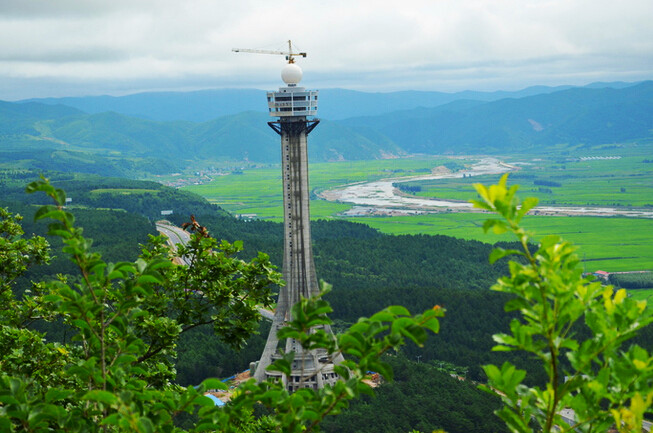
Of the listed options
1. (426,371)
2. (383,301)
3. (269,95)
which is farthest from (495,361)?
(269,95)

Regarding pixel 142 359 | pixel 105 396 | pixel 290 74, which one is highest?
pixel 290 74

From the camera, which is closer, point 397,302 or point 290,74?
point 290,74

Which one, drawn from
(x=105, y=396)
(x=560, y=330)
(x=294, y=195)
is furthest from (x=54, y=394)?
(x=294, y=195)

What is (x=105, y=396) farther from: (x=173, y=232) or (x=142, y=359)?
(x=173, y=232)

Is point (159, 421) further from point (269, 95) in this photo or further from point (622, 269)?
point (622, 269)

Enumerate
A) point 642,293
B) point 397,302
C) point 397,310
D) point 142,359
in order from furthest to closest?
point 642,293 → point 397,302 → point 142,359 → point 397,310

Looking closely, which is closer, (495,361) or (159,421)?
(159,421)

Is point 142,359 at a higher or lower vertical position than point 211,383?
lower
